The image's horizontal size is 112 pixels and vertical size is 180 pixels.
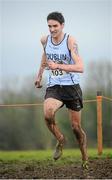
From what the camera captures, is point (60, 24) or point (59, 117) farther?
point (59, 117)

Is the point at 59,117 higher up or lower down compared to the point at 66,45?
lower down

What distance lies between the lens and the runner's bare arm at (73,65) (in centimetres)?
667

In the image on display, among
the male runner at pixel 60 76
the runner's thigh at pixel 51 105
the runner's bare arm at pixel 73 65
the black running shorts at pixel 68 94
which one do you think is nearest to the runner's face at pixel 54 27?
the male runner at pixel 60 76

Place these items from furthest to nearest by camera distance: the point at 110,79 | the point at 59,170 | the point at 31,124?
the point at 31,124, the point at 110,79, the point at 59,170

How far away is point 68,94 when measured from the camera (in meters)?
7.11

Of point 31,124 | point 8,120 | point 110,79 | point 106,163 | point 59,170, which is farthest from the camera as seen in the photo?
point 31,124

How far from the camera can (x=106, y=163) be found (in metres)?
8.44

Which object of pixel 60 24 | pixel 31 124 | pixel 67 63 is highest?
pixel 60 24

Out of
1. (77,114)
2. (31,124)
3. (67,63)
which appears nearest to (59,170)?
(77,114)

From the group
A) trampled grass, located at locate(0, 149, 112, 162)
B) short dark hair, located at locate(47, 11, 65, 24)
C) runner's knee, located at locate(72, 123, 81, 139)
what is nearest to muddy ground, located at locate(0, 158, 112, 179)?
runner's knee, located at locate(72, 123, 81, 139)

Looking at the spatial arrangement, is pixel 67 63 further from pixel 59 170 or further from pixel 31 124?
pixel 31 124

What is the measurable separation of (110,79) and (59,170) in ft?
80.1

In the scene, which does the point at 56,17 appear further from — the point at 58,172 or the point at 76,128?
the point at 58,172

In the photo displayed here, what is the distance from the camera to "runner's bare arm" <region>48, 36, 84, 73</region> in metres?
6.67
